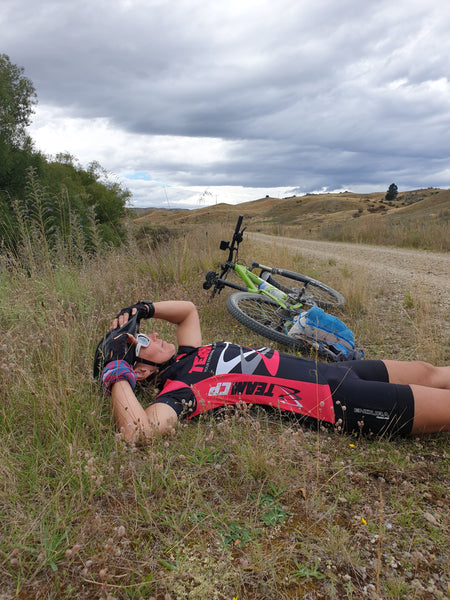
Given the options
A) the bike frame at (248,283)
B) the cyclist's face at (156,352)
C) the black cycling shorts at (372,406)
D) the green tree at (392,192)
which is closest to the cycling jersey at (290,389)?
the black cycling shorts at (372,406)

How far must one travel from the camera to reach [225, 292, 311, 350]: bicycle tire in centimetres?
418

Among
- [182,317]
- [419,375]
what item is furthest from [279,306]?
[419,375]

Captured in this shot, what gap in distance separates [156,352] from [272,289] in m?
2.79

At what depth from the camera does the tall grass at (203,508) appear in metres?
1.47

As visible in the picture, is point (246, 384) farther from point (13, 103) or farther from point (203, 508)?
point (13, 103)

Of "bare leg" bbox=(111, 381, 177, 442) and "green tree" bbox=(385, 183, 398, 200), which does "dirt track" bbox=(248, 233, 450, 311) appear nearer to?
"bare leg" bbox=(111, 381, 177, 442)

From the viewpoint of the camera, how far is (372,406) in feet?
7.81

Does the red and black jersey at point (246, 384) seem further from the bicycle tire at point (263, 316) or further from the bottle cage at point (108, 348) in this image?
the bicycle tire at point (263, 316)

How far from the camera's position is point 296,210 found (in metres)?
63.4

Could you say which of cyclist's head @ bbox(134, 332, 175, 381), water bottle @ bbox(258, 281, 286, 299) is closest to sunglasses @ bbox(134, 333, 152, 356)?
cyclist's head @ bbox(134, 332, 175, 381)

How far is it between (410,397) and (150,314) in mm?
1969

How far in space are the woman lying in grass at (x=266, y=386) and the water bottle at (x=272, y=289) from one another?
2381 millimetres

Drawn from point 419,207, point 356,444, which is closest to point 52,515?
point 356,444

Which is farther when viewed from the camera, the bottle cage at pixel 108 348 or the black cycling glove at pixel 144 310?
the black cycling glove at pixel 144 310
